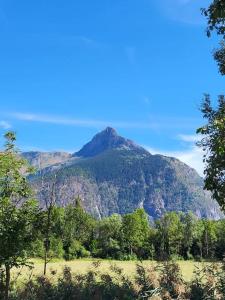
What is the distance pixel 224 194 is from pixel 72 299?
28.2 ft

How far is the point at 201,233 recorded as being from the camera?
4862 inches

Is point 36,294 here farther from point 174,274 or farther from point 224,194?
point 224,194

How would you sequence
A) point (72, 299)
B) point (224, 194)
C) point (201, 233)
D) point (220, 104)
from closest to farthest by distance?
point (72, 299)
point (224, 194)
point (220, 104)
point (201, 233)

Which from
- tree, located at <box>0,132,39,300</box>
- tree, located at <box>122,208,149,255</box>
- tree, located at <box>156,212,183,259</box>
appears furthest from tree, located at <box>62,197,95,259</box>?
tree, located at <box>0,132,39,300</box>

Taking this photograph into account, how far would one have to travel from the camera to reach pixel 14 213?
76.7 feet

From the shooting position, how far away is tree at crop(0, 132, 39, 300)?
22.8 m

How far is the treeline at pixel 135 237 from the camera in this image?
116438 millimetres

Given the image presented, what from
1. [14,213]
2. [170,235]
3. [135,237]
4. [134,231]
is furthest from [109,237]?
[14,213]

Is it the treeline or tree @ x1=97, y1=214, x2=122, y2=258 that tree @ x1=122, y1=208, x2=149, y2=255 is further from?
tree @ x1=97, y1=214, x2=122, y2=258

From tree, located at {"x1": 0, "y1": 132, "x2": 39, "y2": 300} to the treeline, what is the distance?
88.1 meters

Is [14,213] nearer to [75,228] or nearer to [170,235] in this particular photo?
[170,235]

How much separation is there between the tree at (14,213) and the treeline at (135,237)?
88.1 m

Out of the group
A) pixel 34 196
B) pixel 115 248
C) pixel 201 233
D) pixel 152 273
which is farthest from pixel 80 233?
pixel 152 273

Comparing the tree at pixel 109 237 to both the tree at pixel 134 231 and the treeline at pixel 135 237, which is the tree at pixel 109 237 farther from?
the tree at pixel 134 231
